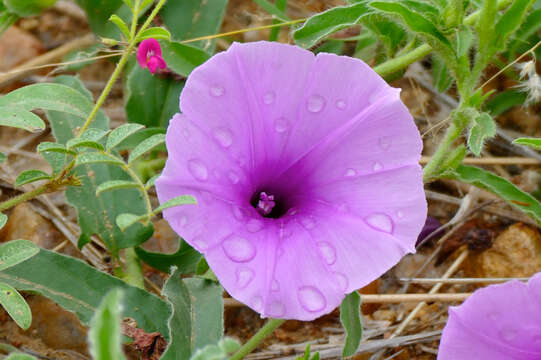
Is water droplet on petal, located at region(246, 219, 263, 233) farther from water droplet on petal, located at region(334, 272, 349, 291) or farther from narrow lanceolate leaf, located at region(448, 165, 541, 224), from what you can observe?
narrow lanceolate leaf, located at region(448, 165, 541, 224)

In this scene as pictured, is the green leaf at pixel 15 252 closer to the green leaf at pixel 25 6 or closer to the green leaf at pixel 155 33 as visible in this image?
the green leaf at pixel 155 33

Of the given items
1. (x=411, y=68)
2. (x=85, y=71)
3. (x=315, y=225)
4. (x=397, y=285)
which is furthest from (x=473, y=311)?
(x=85, y=71)

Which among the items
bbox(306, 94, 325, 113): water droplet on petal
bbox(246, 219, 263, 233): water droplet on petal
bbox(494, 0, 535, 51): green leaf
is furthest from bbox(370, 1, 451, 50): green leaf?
bbox(246, 219, 263, 233): water droplet on petal

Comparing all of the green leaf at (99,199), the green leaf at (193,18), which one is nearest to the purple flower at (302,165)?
the green leaf at (99,199)

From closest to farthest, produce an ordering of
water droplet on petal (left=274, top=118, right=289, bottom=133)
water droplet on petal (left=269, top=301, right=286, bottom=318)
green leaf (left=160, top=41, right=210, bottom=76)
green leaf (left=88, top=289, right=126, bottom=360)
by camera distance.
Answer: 1. green leaf (left=88, top=289, right=126, bottom=360)
2. water droplet on petal (left=269, top=301, right=286, bottom=318)
3. water droplet on petal (left=274, top=118, right=289, bottom=133)
4. green leaf (left=160, top=41, right=210, bottom=76)

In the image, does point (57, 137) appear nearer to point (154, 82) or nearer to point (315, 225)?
point (154, 82)

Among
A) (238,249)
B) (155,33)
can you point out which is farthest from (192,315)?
(155,33)
